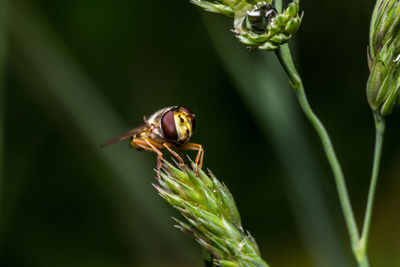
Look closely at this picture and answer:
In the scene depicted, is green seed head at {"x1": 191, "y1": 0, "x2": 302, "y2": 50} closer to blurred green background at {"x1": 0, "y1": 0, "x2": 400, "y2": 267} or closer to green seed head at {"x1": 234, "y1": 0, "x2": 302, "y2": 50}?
green seed head at {"x1": 234, "y1": 0, "x2": 302, "y2": 50}

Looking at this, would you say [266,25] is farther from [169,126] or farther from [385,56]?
[169,126]

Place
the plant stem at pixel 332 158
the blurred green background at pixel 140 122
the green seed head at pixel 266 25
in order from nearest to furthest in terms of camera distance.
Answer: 1. the green seed head at pixel 266 25
2. the plant stem at pixel 332 158
3. the blurred green background at pixel 140 122

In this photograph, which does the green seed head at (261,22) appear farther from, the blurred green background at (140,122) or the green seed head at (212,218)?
the blurred green background at (140,122)

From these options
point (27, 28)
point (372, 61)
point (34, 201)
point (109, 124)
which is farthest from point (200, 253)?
point (372, 61)

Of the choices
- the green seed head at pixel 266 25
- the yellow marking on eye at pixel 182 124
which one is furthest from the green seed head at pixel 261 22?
the yellow marking on eye at pixel 182 124

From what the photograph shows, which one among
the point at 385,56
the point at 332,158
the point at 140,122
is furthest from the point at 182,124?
the point at 140,122

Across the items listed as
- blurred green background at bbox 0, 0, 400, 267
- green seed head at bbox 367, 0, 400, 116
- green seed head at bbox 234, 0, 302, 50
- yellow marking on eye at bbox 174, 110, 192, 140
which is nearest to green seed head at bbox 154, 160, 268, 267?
yellow marking on eye at bbox 174, 110, 192, 140
